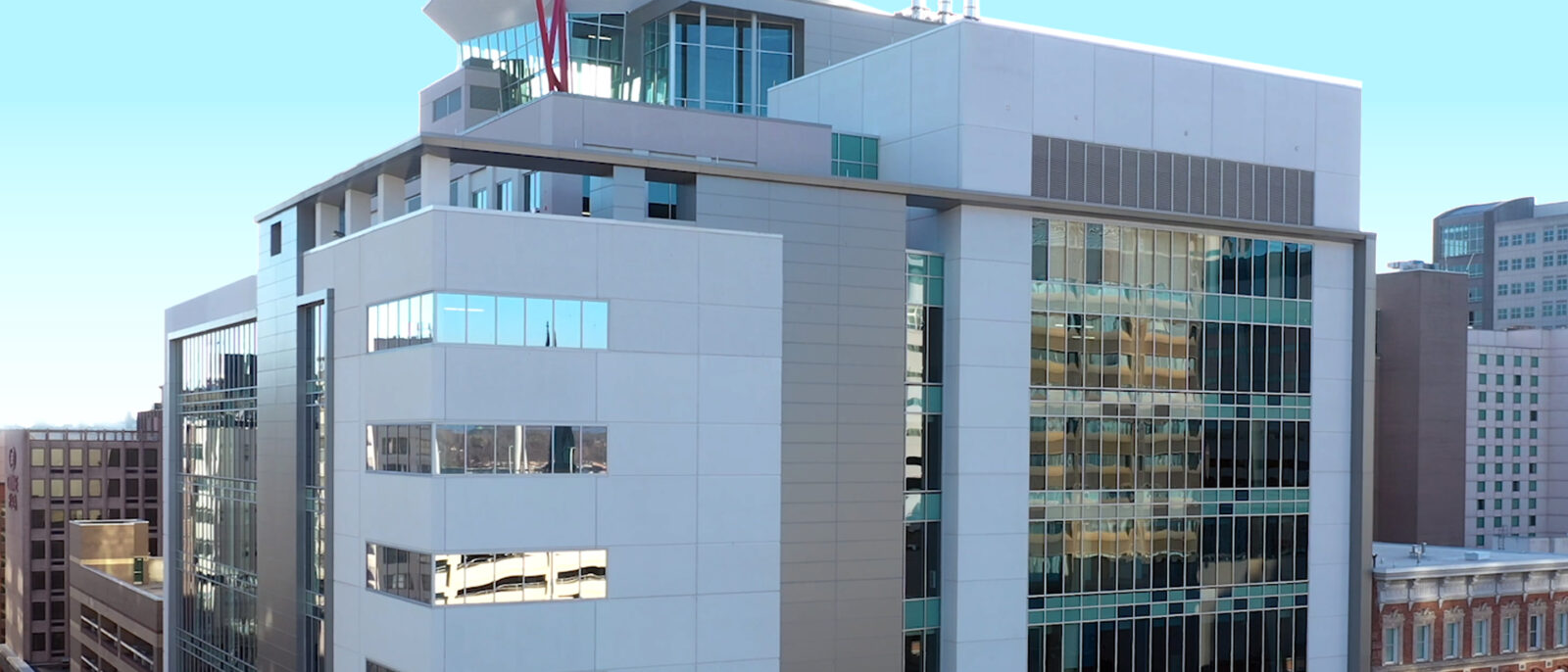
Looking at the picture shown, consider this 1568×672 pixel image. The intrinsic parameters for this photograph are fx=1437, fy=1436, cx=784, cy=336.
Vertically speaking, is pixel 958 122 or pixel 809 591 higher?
pixel 958 122

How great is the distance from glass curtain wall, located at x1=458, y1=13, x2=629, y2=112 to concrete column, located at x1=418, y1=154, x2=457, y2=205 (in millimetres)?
19387

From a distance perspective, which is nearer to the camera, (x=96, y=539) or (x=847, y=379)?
(x=847, y=379)

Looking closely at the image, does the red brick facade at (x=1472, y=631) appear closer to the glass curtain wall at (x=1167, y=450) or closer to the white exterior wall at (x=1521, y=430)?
the glass curtain wall at (x=1167, y=450)

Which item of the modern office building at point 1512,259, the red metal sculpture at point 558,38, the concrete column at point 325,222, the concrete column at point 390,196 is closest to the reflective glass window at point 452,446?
the concrete column at point 390,196

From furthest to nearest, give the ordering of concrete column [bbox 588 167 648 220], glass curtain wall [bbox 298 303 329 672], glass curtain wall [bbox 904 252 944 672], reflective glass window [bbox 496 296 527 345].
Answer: glass curtain wall [bbox 298 303 329 672], glass curtain wall [bbox 904 252 944 672], concrete column [bbox 588 167 648 220], reflective glass window [bbox 496 296 527 345]

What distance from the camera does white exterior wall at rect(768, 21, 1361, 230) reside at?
47969 millimetres

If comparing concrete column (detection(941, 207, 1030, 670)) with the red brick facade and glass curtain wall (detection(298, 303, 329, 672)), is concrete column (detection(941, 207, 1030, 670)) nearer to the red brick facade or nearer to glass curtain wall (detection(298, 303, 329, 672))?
the red brick facade

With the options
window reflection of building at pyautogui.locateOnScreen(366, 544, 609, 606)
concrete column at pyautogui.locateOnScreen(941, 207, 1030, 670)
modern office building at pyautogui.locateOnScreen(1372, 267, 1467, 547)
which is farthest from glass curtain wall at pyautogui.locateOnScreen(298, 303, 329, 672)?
modern office building at pyautogui.locateOnScreen(1372, 267, 1467, 547)

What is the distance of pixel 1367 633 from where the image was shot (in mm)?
56219

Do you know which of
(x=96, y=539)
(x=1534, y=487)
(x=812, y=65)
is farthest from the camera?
(x=1534, y=487)

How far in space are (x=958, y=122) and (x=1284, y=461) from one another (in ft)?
62.3

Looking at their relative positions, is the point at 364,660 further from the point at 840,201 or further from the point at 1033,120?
the point at 1033,120

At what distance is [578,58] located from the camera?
60625 millimetres

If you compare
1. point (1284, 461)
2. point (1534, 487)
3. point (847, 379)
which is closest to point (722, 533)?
point (847, 379)
